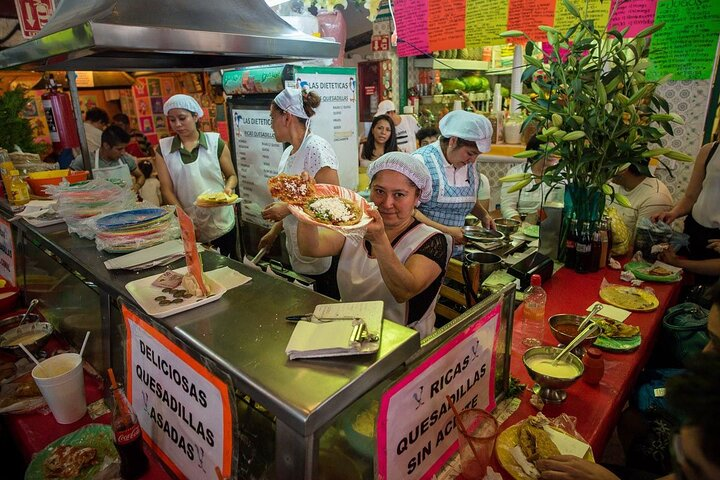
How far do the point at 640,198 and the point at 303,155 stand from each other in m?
2.67

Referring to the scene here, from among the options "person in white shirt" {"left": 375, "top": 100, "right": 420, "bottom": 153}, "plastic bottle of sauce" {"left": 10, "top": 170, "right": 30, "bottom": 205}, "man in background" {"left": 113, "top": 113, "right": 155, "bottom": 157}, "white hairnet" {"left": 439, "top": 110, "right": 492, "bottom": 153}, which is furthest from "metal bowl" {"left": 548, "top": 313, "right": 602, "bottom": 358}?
"man in background" {"left": 113, "top": 113, "right": 155, "bottom": 157}

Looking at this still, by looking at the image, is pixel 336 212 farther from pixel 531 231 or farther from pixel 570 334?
pixel 531 231

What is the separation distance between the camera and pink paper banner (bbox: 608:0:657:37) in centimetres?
273

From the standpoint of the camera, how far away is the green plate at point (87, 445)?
1.26 meters

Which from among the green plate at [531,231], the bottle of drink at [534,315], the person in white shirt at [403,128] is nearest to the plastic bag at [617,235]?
the green plate at [531,231]

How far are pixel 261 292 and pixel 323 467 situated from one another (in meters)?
0.60

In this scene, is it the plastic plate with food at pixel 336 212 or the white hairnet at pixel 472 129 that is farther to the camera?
the white hairnet at pixel 472 129

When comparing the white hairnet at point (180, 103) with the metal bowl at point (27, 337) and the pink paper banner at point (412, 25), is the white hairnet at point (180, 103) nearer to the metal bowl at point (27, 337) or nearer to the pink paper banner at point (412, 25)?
the pink paper banner at point (412, 25)

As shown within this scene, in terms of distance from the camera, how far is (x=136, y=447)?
1208 mm

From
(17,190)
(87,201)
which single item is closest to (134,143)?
(17,190)

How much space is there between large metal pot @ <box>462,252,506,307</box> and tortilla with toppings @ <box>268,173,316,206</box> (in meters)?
0.97

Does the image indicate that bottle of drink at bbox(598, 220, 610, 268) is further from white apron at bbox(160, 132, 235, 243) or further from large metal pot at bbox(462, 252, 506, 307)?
white apron at bbox(160, 132, 235, 243)

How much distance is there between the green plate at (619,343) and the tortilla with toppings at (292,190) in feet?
5.02

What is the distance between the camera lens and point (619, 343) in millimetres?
1966
